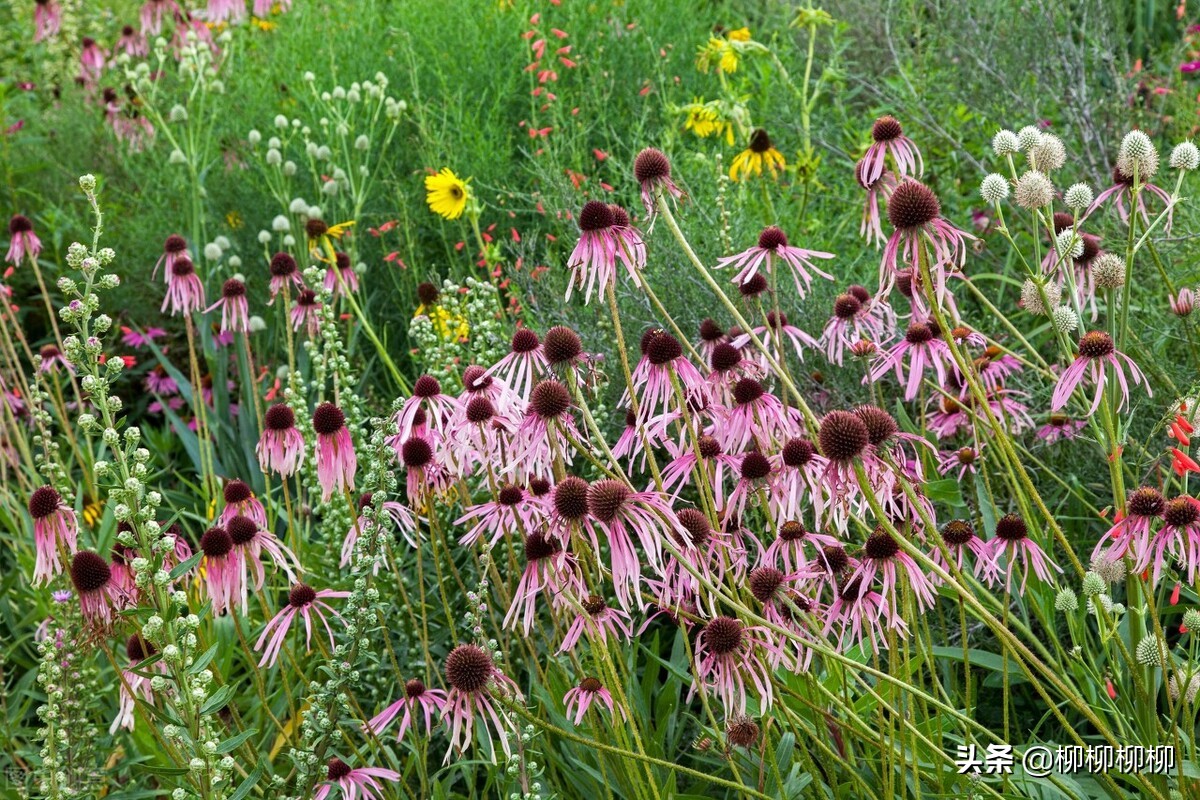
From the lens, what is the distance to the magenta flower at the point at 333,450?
229 cm

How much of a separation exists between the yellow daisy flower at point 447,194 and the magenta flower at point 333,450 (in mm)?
1412

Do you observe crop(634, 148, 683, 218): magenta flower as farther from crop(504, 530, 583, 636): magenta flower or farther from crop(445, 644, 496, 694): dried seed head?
crop(445, 644, 496, 694): dried seed head

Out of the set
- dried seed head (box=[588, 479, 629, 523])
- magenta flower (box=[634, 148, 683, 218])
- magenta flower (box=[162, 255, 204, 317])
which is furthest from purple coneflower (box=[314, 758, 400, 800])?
magenta flower (box=[162, 255, 204, 317])

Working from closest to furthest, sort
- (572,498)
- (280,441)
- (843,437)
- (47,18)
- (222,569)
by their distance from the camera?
1. (843,437)
2. (572,498)
3. (222,569)
4. (280,441)
5. (47,18)

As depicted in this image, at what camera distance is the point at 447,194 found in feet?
12.1

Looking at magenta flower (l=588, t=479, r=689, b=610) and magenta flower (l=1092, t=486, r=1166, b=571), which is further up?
magenta flower (l=588, t=479, r=689, b=610)

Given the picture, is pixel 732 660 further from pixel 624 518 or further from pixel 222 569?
pixel 222 569

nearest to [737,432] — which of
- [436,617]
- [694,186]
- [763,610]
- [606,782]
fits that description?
[763,610]

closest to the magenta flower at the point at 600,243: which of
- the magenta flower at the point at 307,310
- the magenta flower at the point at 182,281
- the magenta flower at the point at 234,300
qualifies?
the magenta flower at the point at 307,310

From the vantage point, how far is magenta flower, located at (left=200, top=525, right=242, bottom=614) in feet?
6.97

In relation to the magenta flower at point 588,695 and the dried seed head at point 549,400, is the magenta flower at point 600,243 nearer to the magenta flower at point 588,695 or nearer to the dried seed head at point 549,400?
the dried seed head at point 549,400

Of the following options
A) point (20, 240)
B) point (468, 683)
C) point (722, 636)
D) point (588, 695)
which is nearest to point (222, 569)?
point (468, 683)

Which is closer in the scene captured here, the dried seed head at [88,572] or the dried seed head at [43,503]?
the dried seed head at [88,572]

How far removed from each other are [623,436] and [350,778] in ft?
2.51
